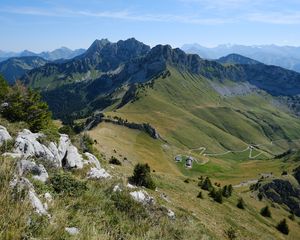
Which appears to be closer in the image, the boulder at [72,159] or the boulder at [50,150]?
the boulder at [50,150]

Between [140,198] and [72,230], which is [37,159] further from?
[72,230]

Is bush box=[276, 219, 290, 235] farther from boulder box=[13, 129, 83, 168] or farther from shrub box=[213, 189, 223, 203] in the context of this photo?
boulder box=[13, 129, 83, 168]

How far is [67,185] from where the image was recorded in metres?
15.4

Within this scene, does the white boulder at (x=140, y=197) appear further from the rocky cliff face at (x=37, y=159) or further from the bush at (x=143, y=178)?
the bush at (x=143, y=178)

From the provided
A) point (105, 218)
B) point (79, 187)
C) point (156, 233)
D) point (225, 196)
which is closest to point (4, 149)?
point (79, 187)

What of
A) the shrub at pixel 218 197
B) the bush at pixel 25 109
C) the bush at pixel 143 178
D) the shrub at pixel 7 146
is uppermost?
the shrub at pixel 7 146

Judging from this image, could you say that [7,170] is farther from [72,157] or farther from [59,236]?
[72,157]

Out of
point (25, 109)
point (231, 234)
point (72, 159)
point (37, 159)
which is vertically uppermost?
point (37, 159)

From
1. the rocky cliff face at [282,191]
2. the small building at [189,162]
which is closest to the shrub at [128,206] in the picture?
the rocky cliff face at [282,191]

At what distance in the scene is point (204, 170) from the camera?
17600 cm

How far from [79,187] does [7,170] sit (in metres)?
5.84

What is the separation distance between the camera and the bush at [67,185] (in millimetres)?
14216

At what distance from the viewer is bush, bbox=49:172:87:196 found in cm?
1422

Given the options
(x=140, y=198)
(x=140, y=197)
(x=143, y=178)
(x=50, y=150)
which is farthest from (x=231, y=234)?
(x=140, y=198)
